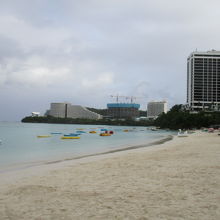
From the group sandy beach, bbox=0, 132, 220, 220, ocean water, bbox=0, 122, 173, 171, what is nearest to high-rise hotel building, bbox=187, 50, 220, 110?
ocean water, bbox=0, 122, 173, 171

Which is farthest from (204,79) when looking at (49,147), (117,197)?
(117,197)

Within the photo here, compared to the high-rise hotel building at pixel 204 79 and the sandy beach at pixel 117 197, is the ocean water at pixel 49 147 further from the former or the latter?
the high-rise hotel building at pixel 204 79

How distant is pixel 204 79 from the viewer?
456 feet

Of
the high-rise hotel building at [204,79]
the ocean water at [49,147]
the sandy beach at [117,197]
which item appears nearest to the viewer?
the sandy beach at [117,197]

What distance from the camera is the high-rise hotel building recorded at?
446ft

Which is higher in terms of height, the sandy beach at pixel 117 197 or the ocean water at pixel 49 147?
the sandy beach at pixel 117 197

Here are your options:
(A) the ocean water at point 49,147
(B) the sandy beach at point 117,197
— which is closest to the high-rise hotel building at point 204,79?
(A) the ocean water at point 49,147

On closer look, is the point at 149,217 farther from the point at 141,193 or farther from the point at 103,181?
the point at 103,181

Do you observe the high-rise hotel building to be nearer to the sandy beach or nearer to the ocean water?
the ocean water

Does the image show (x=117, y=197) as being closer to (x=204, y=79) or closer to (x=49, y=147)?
(x=49, y=147)

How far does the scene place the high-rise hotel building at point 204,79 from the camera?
446ft

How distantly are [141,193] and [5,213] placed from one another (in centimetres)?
337

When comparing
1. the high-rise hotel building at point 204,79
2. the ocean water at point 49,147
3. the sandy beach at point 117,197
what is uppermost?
the high-rise hotel building at point 204,79

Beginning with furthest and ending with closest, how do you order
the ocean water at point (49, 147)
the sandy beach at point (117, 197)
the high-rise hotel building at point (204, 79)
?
the high-rise hotel building at point (204, 79) → the ocean water at point (49, 147) → the sandy beach at point (117, 197)
